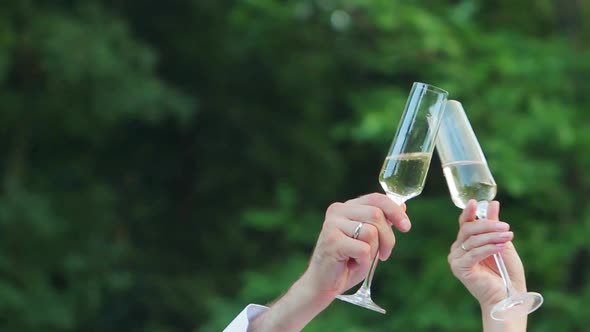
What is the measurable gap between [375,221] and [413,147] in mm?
168

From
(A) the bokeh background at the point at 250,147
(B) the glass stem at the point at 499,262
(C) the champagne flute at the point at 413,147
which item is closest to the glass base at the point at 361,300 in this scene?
(C) the champagne flute at the point at 413,147

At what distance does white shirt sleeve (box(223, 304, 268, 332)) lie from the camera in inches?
73.5

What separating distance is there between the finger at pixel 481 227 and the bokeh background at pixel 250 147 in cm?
391

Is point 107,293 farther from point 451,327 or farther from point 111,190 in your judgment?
point 451,327

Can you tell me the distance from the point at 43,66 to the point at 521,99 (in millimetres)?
3171

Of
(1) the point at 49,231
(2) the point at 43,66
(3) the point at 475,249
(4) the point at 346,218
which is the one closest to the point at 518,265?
(3) the point at 475,249

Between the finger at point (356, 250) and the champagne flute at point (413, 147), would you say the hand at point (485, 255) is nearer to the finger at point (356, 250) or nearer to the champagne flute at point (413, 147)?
the champagne flute at point (413, 147)

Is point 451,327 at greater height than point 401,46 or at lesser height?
lesser

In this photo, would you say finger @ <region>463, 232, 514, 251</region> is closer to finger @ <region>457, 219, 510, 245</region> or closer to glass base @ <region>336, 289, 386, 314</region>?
finger @ <region>457, 219, 510, 245</region>

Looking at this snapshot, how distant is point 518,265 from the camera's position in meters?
1.97

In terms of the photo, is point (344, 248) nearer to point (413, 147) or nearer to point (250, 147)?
point (413, 147)

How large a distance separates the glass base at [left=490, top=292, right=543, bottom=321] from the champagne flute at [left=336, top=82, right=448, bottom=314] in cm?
26

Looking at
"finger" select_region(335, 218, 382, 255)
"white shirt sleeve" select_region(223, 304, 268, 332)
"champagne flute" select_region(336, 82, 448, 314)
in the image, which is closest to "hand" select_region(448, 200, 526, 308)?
"champagne flute" select_region(336, 82, 448, 314)

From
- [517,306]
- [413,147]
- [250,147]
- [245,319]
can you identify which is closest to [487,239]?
[517,306]
